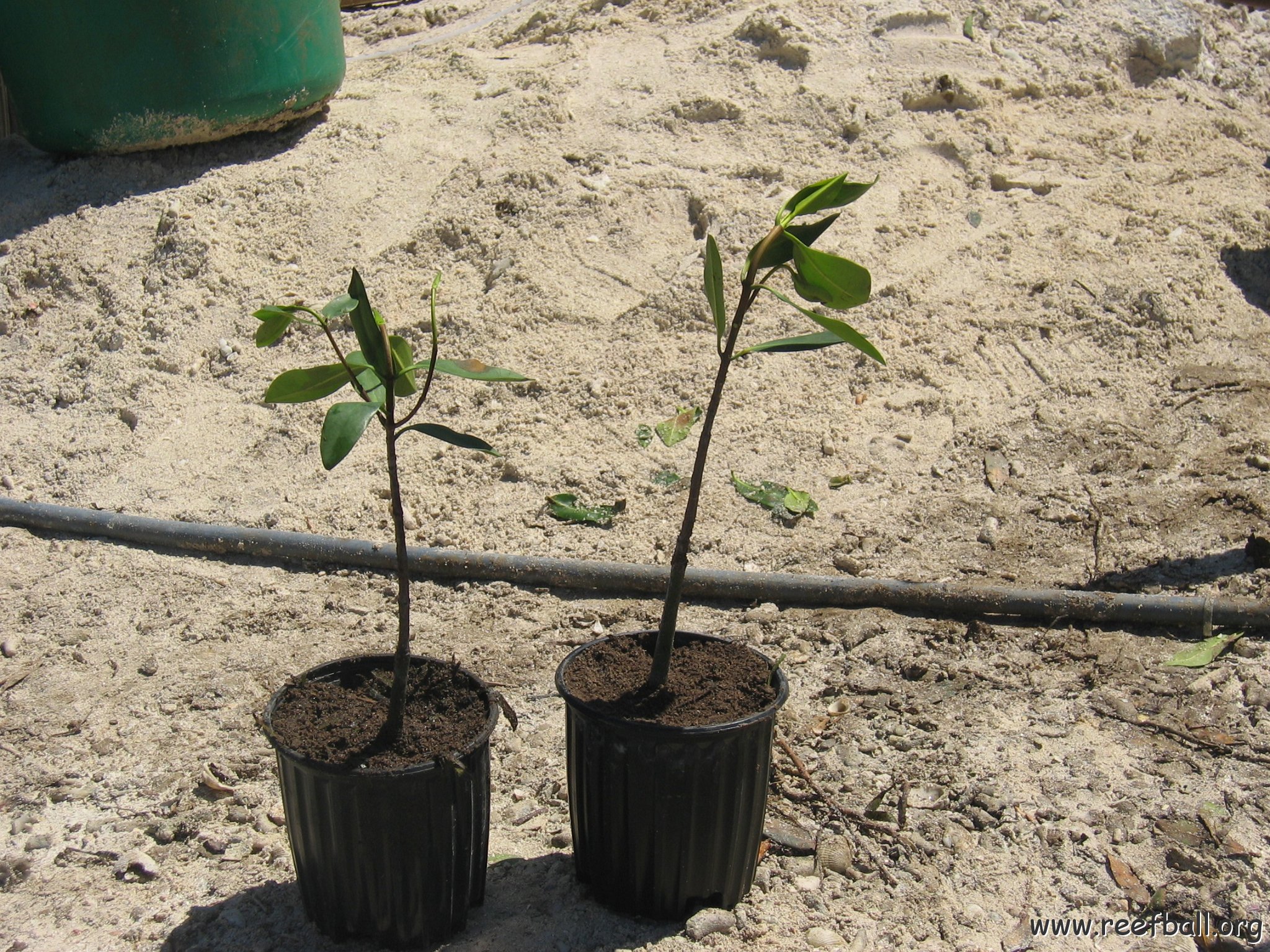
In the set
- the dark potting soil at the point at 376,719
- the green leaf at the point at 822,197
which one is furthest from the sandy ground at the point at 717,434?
the green leaf at the point at 822,197

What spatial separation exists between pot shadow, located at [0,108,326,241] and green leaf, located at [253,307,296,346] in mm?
Answer: 3300

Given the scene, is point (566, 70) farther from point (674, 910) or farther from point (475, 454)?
point (674, 910)

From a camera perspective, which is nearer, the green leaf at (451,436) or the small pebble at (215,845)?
the green leaf at (451,436)

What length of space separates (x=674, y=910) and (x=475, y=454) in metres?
2.05

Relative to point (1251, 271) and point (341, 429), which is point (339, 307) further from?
point (1251, 271)

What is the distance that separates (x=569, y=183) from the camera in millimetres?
4430

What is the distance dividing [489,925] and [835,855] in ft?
2.19

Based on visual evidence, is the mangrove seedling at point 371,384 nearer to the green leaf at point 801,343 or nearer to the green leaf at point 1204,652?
the green leaf at point 801,343

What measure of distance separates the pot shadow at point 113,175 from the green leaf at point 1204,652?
3.94m

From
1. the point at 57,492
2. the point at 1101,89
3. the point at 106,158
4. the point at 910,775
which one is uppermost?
the point at 1101,89

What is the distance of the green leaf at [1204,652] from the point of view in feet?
8.82

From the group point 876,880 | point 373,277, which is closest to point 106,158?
point 373,277

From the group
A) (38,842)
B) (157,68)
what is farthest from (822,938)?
(157,68)

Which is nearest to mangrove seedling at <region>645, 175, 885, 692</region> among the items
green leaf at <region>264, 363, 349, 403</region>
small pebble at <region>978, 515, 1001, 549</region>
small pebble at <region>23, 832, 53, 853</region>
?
green leaf at <region>264, 363, 349, 403</region>
